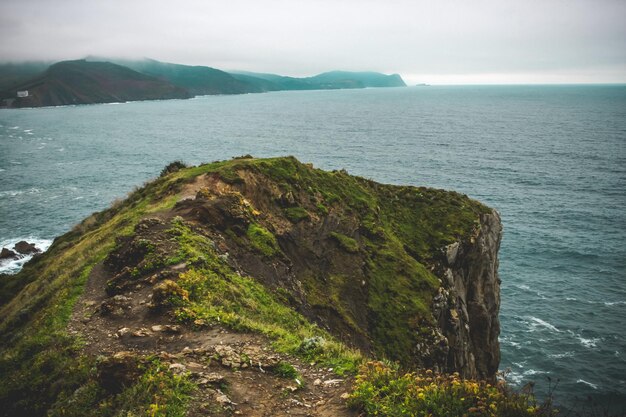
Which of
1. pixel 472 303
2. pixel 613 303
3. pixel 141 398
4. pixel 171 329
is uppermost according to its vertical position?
pixel 141 398

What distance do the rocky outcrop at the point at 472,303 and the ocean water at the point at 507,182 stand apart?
8.00 metres

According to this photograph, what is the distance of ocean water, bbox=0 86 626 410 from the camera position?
4562cm

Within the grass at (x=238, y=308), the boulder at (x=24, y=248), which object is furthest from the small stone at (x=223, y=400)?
the boulder at (x=24, y=248)

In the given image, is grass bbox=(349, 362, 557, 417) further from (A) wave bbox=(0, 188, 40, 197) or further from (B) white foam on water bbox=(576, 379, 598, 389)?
(A) wave bbox=(0, 188, 40, 197)

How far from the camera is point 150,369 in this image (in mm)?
11297

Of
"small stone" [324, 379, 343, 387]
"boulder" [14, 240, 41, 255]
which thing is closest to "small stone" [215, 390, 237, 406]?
"small stone" [324, 379, 343, 387]

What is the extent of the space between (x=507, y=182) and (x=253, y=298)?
88.3 metres

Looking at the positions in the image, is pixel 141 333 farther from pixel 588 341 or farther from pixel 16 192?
pixel 16 192

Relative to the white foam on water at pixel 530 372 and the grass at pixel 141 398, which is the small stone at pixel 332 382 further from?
the white foam on water at pixel 530 372

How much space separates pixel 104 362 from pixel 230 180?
19.9 metres

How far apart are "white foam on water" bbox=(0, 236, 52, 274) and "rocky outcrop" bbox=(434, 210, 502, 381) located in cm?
5078

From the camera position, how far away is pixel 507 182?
91562 millimetres

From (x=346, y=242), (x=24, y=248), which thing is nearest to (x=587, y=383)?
(x=346, y=242)

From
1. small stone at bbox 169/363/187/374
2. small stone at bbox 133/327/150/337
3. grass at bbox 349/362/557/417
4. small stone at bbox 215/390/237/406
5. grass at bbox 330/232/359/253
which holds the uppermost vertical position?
grass at bbox 349/362/557/417
